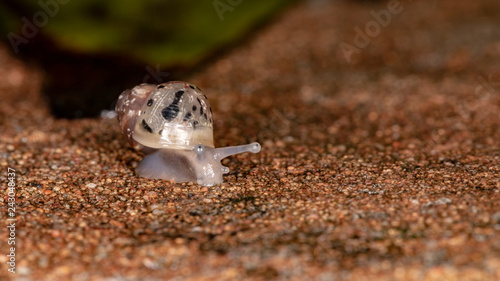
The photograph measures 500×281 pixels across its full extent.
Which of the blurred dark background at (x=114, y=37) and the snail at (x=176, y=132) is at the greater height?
the blurred dark background at (x=114, y=37)

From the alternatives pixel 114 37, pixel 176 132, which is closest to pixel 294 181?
pixel 176 132

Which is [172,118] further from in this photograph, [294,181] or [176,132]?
[294,181]

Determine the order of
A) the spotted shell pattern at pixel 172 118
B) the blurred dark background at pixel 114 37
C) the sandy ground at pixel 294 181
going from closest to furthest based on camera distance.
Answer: the sandy ground at pixel 294 181, the spotted shell pattern at pixel 172 118, the blurred dark background at pixel 114 37

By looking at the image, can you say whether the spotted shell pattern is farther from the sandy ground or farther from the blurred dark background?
the blurred dark background

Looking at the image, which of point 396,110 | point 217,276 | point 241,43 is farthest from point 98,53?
point 217,276

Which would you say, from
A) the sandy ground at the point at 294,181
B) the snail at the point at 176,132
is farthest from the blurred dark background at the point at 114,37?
the snail at the point at 176,132

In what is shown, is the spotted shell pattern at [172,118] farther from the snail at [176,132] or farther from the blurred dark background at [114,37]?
the blurred dark background at [114,37]
